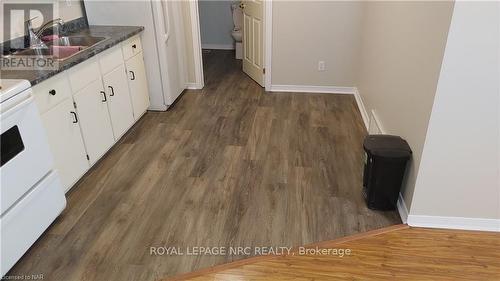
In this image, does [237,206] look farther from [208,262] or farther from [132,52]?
[132,52]

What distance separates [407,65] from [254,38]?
2543 mm

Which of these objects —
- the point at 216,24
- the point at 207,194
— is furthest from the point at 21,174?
the point at 216,24

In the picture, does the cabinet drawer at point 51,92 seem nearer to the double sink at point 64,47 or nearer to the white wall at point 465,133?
the double sink at point 64,47

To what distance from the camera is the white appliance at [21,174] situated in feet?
5.85

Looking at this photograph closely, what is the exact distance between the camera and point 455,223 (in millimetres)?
2176

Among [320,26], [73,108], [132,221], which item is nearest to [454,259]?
[132,221]

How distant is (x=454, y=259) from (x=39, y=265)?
231cm

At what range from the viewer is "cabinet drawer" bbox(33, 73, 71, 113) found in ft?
7.05

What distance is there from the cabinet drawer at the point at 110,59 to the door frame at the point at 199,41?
1342 mm

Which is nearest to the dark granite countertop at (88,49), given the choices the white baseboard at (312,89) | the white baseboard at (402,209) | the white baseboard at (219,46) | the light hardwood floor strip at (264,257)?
the light hardwood floor strip at (264,257)

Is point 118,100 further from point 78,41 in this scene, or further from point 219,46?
Answer: point 219,46

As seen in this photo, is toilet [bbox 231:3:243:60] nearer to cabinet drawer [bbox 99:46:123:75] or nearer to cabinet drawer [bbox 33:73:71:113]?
cabinet drawer [bbox 99:46:123:75]

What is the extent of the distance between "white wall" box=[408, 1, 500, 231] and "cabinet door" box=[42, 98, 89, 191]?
2.28 m

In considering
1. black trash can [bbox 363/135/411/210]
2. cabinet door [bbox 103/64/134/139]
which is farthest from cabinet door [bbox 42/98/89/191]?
black trash can [bbox 363/135/411/210]
